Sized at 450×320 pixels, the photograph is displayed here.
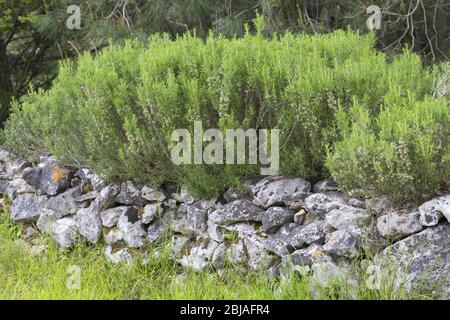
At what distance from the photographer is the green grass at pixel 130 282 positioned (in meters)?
3.20

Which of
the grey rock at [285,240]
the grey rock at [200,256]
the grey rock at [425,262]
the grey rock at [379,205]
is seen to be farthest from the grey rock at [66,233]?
the grey rock at [425,262]

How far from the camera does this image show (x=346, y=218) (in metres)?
3.37

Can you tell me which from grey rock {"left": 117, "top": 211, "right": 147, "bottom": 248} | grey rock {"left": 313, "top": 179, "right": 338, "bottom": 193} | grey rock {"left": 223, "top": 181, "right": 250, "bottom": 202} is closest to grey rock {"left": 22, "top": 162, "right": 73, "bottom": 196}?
grey rock {"left": 117, "top": 211, "right": 147, "bottom": 248}

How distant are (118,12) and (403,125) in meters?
4.35

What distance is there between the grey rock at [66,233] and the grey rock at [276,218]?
5.00ft

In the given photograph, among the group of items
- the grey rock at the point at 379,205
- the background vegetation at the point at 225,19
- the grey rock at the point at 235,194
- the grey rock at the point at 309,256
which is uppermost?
the background vegetation at the point at 225,19

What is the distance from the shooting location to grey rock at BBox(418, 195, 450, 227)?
3.10m

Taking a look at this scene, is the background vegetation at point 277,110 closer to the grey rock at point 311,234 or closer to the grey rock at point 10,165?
the grey rock at point 311,234

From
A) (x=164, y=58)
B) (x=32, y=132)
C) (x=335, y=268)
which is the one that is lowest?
(x=335, y=268)
